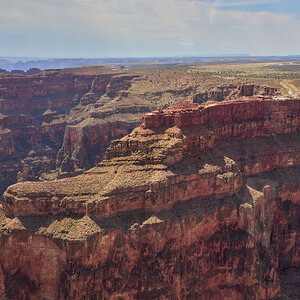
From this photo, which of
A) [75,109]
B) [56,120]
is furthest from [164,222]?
[75,109]

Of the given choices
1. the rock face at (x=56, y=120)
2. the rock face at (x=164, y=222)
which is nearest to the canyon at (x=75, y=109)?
the rock face at (x=56, y=120)

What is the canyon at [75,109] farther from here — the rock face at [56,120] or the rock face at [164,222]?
the rock face at [164,222]

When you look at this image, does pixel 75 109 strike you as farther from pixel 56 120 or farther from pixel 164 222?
pixel 164 222

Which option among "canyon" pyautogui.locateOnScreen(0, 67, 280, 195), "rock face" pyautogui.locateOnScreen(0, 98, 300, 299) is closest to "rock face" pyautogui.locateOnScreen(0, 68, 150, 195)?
"canyon" pyautogui.locateOnScreen(0, 67, 280, 195)

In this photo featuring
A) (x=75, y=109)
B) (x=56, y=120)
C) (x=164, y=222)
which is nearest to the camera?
(x=164, y=222)

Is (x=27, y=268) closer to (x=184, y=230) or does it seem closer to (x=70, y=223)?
(x=70, y=223)

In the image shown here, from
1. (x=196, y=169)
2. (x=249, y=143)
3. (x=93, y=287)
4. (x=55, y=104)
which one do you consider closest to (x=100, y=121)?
(x=55, y=104)

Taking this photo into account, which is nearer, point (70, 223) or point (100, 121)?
point (70, 223)

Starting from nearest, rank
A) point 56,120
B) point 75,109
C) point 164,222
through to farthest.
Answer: point 164,222
point 56,120
point 75,109
